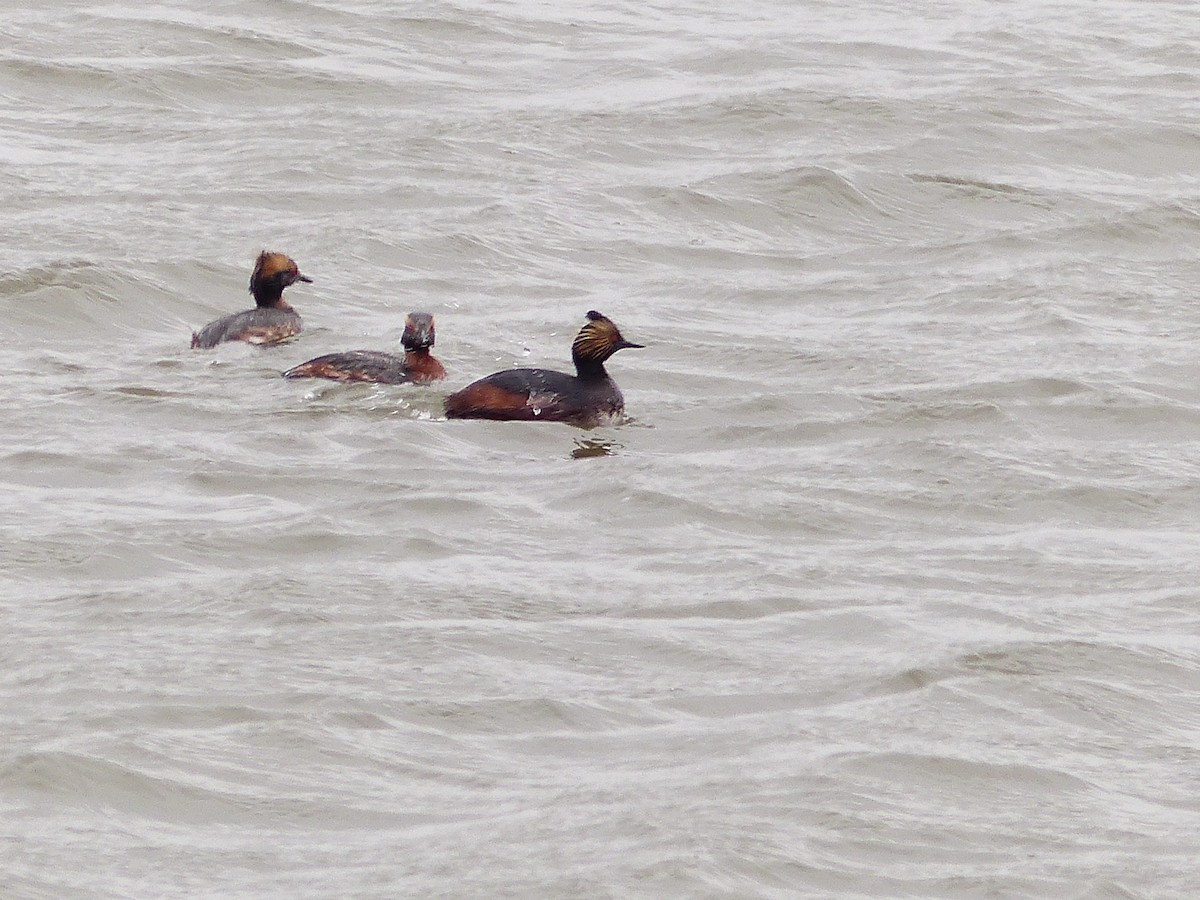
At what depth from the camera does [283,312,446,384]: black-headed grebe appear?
12.9 metres

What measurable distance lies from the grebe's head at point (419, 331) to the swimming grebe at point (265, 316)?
1.14 meters

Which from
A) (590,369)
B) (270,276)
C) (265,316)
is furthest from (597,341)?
(270,276)

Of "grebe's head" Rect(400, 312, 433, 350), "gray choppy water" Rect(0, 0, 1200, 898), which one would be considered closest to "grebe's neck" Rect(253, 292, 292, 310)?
"gray choppy water" Rect(0, 0, 1200, 898)

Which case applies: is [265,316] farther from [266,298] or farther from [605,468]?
[605,468]

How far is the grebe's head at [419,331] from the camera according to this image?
1303 centimetres

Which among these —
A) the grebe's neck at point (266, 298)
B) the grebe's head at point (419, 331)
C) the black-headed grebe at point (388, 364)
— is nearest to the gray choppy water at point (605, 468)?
the black-headed grebe at point (388, 364)

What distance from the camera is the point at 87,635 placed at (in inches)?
347

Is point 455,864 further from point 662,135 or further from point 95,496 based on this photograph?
point 662,135

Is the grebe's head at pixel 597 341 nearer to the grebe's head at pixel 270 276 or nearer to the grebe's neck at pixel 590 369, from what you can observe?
the grebe's neck at pixel 590 369

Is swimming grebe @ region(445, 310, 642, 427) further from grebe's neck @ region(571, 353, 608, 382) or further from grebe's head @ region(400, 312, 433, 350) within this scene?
grebe's head @ region(400, 312, 433, 350)

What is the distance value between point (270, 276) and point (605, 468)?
3.43 m

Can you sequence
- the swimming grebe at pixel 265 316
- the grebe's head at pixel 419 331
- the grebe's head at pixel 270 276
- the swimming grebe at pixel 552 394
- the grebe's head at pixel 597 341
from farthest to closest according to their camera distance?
the grebe's head at pixel 270 276 → the swimming grebe at pixel 265 316 → the grebe's head at pixel 419 331 → the grebe's head at pixel 597 341 → the swimming grebe at pixel 552 394

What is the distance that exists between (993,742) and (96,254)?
28.4ft

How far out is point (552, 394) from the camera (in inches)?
501
